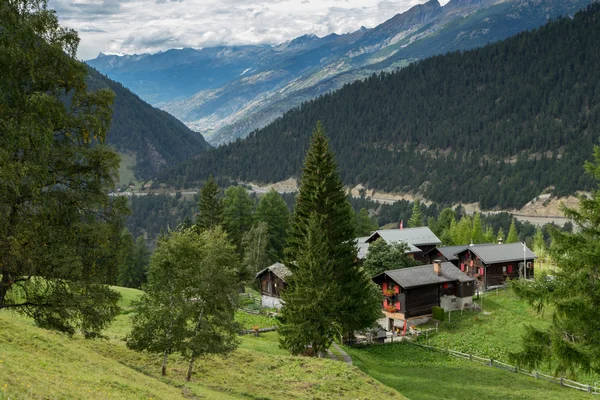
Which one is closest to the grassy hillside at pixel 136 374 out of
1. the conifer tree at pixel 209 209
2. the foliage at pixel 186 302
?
the foliage at pixel 186 302

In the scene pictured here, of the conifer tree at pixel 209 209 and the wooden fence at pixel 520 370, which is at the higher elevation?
the conifer tree at pixel 209 209

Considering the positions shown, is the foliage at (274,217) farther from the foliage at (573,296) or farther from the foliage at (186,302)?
the foliage at (573,296)

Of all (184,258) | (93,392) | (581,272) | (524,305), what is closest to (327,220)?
(184,258)

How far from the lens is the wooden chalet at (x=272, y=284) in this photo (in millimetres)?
67812

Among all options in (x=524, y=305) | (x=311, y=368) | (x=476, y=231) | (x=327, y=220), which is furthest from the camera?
(x=476, y=231)

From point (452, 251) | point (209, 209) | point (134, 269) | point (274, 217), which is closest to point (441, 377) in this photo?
point (209, 209)

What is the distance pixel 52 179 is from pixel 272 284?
5269 centimetres

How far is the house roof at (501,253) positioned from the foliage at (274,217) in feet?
103

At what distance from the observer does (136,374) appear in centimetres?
2283

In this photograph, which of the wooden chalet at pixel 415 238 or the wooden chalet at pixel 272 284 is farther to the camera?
the wooden chalet at pixel 415 238

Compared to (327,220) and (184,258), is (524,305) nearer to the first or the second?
(327,220)

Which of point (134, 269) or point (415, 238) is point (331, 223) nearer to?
point (415, 238)

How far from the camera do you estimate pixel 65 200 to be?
61.0 feet

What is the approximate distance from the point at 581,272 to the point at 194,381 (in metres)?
18.6
